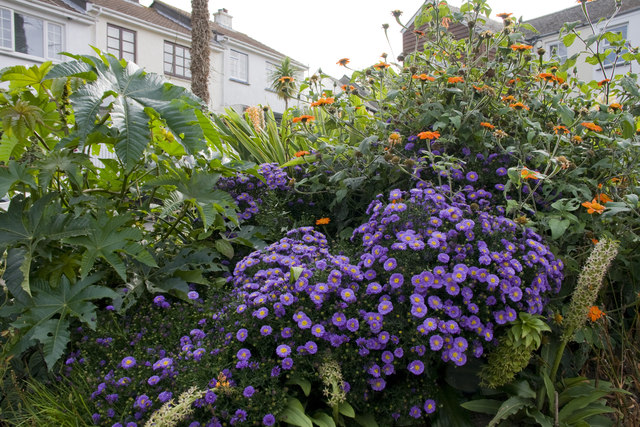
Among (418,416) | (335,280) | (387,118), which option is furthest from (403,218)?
(387,118)

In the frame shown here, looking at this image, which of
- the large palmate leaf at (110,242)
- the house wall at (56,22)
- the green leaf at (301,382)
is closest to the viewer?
the green leaf at (301,382)

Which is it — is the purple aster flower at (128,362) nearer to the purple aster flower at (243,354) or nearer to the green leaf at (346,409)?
the purple aster flower at (243,354)

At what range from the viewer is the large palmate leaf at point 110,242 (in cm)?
167

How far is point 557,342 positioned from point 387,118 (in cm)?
151

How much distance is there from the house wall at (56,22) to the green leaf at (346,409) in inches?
461

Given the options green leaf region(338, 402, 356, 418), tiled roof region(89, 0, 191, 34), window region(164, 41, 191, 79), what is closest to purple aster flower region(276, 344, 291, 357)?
green leaf region(338, 402, 356, 418)

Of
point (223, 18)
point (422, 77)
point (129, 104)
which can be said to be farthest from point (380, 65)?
point (223, 18)

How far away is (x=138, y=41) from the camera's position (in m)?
13.1

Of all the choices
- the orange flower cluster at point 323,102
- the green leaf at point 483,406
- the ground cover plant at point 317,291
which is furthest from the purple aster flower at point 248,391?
the orange flower cluster at point 323,102

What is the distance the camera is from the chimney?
1786 cm

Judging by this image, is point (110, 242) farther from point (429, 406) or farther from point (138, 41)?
point (138, 41)

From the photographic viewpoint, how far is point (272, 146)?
3.28m

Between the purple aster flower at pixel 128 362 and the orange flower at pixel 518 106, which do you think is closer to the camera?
the purple aster flower at pixel 128 362

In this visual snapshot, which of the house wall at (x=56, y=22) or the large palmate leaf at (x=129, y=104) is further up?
the house wall at (x=56, y=22)
